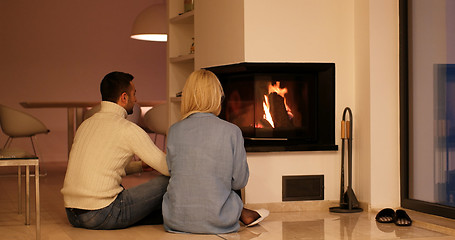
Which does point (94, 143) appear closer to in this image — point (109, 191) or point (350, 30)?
point (109, 191)

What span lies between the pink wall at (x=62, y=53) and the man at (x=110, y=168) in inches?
237

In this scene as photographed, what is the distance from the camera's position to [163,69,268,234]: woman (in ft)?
11.7

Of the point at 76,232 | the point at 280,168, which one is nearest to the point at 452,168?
the point at 280,168

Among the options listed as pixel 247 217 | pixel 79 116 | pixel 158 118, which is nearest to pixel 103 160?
pixel 247 217

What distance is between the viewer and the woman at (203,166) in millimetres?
3572

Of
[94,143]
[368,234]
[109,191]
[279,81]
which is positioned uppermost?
[279,81]

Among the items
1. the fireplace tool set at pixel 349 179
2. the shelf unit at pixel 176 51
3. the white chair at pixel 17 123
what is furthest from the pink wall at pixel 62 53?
the fireplace tool set at pixel 349 179

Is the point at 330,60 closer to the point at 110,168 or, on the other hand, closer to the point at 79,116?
the point at 110,168

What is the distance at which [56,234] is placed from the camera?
3.77 metres

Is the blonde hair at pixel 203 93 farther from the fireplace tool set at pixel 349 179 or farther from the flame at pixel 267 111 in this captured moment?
the fireplace tool set at pixel 349 179

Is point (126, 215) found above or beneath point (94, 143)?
beneath

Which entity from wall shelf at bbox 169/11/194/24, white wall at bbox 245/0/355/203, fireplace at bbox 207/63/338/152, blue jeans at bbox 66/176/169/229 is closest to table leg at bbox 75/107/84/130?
wall shelf at bbox 169/11/194/24

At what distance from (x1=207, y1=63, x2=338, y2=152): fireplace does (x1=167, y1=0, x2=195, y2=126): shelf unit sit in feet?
4.26

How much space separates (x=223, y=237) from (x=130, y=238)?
1.52 feet
